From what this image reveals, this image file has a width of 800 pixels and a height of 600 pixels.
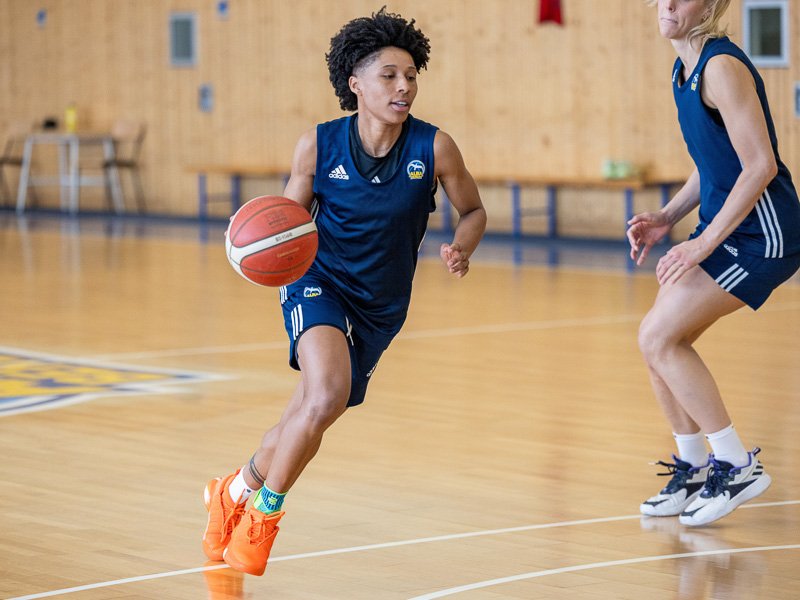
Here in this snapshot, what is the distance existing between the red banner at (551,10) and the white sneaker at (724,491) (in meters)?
9.35

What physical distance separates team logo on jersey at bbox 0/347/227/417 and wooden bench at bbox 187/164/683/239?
6.62 metres

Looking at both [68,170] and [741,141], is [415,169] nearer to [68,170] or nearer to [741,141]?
[741,141]

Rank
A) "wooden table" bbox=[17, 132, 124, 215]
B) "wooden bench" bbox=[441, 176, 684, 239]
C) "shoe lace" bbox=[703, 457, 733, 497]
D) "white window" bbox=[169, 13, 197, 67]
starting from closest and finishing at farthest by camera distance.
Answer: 1. "shoe lace" bbox=[703, 457, 733, 497]
2. "wooden bench" bbox=[441, 176, 684, 239]
3. "white window" bbox=[169, 13, 197, 67]
4. "wooden table" bbox=[17, 132, 124, 215]

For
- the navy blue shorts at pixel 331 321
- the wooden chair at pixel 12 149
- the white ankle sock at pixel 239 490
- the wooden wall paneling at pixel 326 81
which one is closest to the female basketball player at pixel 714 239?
the navy blue shorts at pixel 331 321

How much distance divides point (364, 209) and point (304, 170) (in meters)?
0.21

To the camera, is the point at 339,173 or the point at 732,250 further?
the point at 732,250

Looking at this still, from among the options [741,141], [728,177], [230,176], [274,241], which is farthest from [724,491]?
[230,176]

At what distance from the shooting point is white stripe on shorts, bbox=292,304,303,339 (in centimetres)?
350

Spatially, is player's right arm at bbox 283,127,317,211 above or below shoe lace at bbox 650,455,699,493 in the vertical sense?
above

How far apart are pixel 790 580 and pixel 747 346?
3.83 meters

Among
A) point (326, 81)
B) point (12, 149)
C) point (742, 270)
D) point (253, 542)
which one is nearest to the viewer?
point (253, 542)

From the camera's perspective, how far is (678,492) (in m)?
3.95

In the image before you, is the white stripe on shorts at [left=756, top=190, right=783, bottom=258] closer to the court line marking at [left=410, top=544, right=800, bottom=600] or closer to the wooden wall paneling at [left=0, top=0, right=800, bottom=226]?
the court line marking at [left=410, top=544, right=800, bottom=600]

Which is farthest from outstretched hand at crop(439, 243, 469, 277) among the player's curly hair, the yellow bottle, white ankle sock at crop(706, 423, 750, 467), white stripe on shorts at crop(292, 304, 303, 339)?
the yellow bottle
